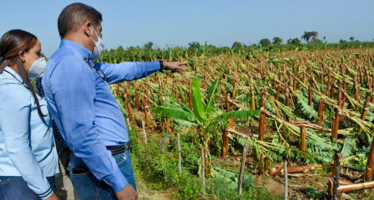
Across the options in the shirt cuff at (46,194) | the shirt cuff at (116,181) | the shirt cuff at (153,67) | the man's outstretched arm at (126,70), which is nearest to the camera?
the shirt cuff at (116,181)

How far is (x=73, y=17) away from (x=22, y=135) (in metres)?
0.79

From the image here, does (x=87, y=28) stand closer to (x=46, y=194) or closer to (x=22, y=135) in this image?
(x=22, y=135)

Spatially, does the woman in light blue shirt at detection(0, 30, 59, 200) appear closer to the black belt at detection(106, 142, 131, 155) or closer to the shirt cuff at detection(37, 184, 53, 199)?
the shirt cuff at detection(37, 184, 53, 199)

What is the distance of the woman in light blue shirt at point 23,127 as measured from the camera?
154 centimetres

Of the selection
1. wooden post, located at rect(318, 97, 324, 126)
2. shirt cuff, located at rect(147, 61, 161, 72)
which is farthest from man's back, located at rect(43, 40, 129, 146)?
wooden post, located at rect(318, 97, 324, 126)

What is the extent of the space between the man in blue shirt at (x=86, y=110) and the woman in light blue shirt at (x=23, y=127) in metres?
0.23

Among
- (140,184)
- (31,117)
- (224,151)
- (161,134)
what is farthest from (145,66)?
(161,134)

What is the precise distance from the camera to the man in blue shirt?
1313mm

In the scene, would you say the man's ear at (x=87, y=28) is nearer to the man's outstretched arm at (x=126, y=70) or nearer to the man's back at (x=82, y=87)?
the man's back at (x=82, y=87)

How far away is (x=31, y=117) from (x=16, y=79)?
0.87 feet

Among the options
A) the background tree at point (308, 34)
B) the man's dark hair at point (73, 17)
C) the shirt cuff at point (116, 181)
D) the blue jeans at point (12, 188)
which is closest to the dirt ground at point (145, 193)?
the blue jeans at point (12, 188)

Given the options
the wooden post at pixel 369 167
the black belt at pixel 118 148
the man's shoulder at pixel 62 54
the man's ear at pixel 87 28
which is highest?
the man's ear at pixel 87 28

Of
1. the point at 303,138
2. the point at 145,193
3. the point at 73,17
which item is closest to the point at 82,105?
the point at 73,17

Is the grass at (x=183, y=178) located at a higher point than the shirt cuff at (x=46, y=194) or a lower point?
lower
